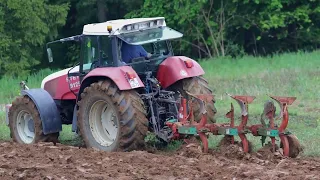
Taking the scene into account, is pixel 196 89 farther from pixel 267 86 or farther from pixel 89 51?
pixel 267 86

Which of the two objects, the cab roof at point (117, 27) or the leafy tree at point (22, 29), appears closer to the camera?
the cab roof at point (117, 27)

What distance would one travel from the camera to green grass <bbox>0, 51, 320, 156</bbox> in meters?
13.7

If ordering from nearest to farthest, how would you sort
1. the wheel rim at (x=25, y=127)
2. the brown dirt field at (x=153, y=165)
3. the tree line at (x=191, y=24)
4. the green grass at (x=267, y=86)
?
the brown dirt field at (x=153, y=165) < the wheel rim at (x=25, y=127) < the green grass at (x=267, y=86) < the tree line at (x=191, y=24)

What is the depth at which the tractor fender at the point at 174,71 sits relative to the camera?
12.2 m

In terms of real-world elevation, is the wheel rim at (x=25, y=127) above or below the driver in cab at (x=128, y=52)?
below

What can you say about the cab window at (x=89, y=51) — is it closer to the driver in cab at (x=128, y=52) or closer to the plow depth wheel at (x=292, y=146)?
the driver in cab at (x=128, y=52)

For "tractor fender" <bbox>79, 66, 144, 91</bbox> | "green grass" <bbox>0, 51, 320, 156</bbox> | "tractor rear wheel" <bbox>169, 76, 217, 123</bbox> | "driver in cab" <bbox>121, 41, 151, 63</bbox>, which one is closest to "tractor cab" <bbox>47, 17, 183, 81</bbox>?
"driver in cab" <bbox>121, 41, 151, 63</bbox>

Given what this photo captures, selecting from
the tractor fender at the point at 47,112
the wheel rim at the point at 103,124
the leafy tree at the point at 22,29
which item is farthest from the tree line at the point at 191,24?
the wheel rim at the point at 103,124

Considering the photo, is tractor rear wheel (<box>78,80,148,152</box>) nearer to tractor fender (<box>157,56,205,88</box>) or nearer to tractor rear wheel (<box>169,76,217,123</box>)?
tractor fender (<box>157,56,205,88</box>)

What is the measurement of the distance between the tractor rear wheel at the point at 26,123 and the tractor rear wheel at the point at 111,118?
1.03 metres

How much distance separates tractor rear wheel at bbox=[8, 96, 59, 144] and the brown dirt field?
1214mm

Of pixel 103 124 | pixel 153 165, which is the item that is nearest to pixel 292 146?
pixel 153 165

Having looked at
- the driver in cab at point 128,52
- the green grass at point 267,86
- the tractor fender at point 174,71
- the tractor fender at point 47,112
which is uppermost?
the driver in cab at point 128,52

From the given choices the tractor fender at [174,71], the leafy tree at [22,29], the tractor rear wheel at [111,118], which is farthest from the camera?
the leafy tree at [22,29]
